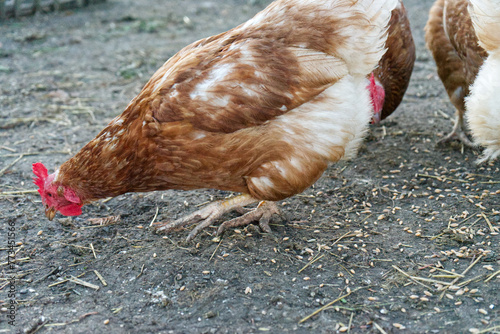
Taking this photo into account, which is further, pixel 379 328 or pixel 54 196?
pixel 54 196

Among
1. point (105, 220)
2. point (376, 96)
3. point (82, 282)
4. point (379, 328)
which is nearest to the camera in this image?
point (379, 328)

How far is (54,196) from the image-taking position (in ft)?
9.25

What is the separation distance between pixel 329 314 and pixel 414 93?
11.4 ft

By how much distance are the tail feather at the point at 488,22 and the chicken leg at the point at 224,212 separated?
5.69 feet

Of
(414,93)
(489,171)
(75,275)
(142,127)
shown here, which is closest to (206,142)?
(142,127)

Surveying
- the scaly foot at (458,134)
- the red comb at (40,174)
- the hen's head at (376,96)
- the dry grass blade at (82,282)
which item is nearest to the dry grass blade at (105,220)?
the red comb at (40,174)

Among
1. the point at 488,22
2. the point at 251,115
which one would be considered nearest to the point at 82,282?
the point at 251,115

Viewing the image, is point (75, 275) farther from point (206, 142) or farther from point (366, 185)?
point (366, 185)

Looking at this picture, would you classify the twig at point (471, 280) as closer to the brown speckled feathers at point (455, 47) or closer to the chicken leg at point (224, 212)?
the chicken leg at point (224, 212)

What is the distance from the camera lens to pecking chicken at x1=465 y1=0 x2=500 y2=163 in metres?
2.77

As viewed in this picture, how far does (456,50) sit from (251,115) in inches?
85.5

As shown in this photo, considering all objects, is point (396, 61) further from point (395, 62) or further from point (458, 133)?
point (458, 133)

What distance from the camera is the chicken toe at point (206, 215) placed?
2.97 m

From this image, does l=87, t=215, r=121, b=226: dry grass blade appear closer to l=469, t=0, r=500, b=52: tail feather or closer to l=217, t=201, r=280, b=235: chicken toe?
l=217, t=201, r=280, b=235: chicken toe
